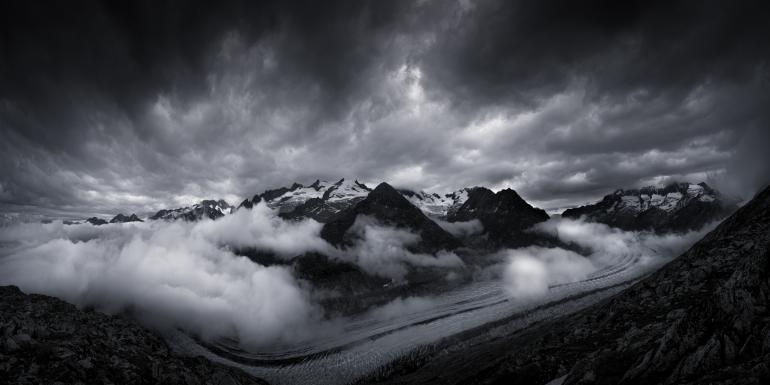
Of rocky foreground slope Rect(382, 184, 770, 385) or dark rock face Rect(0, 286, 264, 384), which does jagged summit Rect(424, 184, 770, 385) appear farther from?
dark rock face Rect(0, 286, 264, 384)

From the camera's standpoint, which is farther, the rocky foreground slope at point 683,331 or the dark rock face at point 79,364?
the dark rock face at point 79,364

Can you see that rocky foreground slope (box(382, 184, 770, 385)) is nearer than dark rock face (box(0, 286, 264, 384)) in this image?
Yes

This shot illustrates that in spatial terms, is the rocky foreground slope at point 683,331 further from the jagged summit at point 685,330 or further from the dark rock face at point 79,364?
the dark rock face at point 79,364

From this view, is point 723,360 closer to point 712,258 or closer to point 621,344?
point 621,344

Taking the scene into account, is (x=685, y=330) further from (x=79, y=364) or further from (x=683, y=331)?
(x=79, y=364)

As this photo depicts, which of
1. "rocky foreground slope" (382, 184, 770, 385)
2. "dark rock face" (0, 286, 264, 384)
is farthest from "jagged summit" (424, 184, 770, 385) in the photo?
"dark rock face" (0, 286, 264, 384)

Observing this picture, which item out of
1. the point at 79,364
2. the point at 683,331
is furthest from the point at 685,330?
the point at 79,364

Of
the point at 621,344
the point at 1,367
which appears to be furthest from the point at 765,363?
the point at 1,367

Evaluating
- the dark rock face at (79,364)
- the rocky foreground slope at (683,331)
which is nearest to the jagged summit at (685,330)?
the rocky foreground slope at (683,331)
